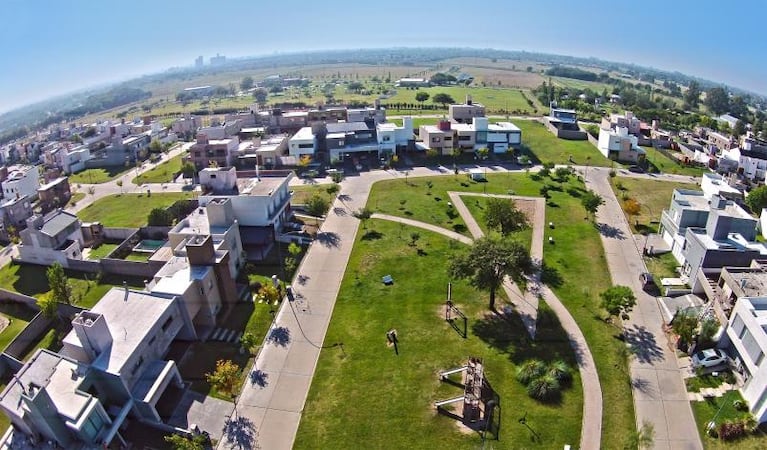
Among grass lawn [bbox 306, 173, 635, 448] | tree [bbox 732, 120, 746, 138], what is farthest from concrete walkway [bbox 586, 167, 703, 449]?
tree [bbox 732, 120, 746, 138]

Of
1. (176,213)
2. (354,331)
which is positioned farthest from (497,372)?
(176,213)

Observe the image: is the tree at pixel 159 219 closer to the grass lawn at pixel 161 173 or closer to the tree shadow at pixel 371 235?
the tree shadow at pixel 371 235

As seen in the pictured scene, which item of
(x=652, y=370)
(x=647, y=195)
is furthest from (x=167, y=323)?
(x=647, y=195)

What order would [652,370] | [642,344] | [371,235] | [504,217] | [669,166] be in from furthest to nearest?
1. [669,166]
2. [371,235]
3. [504,217]
4. [642,344]
5. [652,370]

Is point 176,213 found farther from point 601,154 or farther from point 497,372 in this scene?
point 601,154

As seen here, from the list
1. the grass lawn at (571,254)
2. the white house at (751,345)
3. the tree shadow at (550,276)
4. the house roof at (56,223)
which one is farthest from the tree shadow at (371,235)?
the house roof at (56,223)

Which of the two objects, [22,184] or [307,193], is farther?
[22,184]

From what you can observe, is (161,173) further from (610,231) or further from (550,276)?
(610,231)
